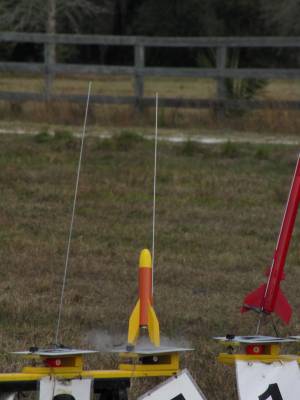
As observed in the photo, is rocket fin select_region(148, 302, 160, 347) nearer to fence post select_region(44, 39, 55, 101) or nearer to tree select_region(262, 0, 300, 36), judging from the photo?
fence post select_region(44, 39, 55, 101)

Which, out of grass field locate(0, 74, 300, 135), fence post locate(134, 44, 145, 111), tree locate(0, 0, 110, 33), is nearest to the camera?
grass field locate(0, 74, 300, 135)

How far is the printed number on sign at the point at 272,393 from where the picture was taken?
4633 millimetres

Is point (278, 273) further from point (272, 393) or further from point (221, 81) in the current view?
point (221, 81)

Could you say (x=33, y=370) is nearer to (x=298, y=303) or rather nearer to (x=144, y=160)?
(x=298, y=303)

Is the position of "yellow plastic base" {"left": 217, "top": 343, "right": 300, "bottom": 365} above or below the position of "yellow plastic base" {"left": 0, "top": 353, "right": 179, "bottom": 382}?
above

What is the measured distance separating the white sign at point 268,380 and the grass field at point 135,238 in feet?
2.29

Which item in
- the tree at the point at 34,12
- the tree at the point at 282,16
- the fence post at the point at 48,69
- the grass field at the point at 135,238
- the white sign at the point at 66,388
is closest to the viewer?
the white sign at the point at 66,388

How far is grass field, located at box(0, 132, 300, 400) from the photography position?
22.6 feet

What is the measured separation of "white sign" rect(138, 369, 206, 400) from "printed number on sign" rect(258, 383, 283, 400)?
0.27 m

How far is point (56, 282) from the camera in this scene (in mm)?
8141

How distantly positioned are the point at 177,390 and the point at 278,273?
2.58ft

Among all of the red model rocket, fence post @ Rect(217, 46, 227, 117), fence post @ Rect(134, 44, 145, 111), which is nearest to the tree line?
fence post @ Rect(134, 44, 145, 111)

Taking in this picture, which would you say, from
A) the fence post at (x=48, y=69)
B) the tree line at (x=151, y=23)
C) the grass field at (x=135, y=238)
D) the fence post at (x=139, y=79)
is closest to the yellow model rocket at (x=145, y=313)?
the grass field at (x=135, y=238)

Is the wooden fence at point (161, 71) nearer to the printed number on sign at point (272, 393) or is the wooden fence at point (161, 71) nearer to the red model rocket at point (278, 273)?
the red model rocket at point (278, 273)
